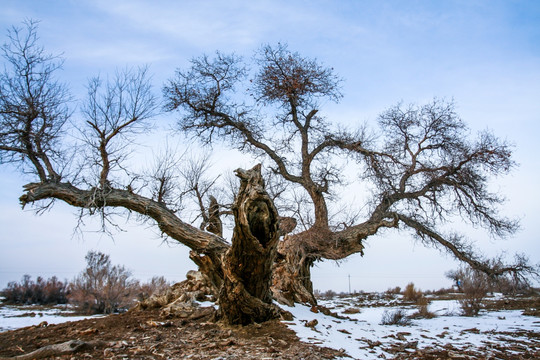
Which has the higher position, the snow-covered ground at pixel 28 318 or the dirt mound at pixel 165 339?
the dirt mound at pixel 165 339

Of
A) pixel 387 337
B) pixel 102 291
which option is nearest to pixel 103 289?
pixel 102 291

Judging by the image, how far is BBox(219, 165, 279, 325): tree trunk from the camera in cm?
502

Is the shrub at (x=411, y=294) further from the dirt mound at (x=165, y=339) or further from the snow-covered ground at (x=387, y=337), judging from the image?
the dirt mound at (x=165, y=339)

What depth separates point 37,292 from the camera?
1905 cm

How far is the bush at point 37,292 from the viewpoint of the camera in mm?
18719

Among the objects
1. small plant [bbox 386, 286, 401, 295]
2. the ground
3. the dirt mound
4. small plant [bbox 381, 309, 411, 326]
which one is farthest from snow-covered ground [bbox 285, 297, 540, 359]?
small plant [bbox 386, 286, 401, 295]

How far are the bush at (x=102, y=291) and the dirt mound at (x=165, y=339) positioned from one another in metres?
Result: 8.08

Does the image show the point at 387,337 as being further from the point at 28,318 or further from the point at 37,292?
the point at 37,292

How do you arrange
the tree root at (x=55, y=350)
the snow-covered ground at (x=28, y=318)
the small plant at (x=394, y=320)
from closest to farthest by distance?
1. the tree root at (x=55, y=350)
2. the snow-covered ground at (x=28, y=318)
3. the small plant at (x=394, y=320)

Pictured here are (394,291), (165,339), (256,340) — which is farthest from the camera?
(394,291)

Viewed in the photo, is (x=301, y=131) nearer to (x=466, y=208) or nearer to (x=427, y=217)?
(x=427, y=217)

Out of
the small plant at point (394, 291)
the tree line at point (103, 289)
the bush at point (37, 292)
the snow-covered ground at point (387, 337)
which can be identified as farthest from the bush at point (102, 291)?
the small plant at point (394, 291)

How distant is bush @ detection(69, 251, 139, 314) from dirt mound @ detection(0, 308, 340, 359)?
8081mm

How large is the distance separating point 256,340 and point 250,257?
1.18 metres
